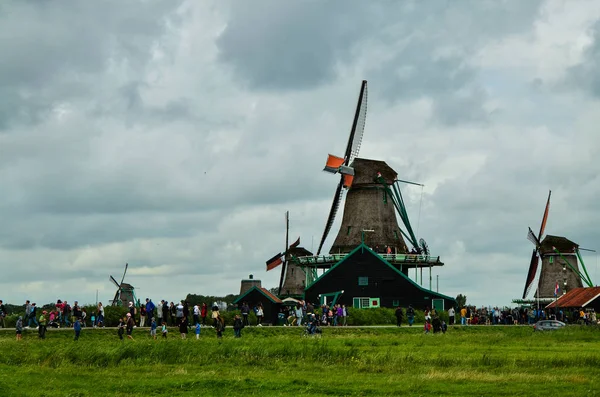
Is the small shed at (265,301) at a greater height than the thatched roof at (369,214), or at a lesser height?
lesser

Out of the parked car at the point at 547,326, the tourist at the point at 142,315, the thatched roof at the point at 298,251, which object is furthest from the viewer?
the thatched roof at the point at 298,251

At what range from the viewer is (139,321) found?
5828 cm

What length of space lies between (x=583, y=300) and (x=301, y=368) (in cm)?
5536

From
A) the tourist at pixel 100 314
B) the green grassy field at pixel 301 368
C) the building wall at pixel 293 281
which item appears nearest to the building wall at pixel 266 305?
the tourist at pixel 100 314

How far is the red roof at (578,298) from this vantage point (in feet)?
268

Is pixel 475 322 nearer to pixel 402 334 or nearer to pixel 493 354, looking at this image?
pixel 402 334

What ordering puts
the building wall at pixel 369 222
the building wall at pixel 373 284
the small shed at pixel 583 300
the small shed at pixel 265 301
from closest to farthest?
the small shed at pixel 265 301
the building wall at pixel 373 284
the building wall at pixel 369 222
the small shed at pixel 583 300

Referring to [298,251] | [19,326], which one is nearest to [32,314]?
[19,326]

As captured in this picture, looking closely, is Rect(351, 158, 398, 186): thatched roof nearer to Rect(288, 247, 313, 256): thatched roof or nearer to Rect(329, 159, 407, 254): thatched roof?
Rect(329, 159, 407, 254): thatched roof

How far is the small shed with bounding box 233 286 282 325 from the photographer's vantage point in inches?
2830

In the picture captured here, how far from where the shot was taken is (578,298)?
275 ft

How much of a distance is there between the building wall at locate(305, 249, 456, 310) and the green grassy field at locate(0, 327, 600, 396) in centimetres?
2751

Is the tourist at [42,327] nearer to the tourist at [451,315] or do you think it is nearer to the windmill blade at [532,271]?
the tourist at [451,315]

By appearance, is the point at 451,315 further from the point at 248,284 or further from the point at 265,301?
the point at 248,284
